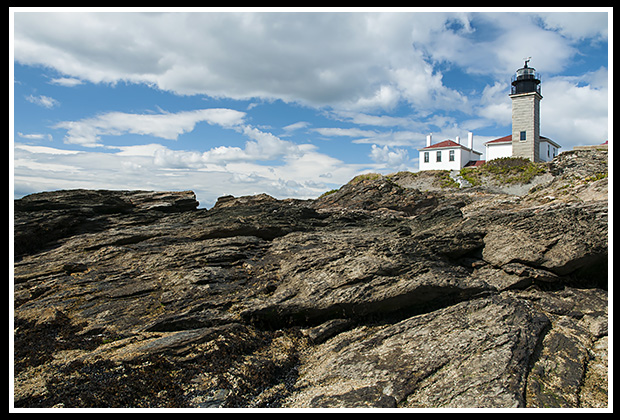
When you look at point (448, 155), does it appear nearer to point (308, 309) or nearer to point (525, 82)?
point (525, 82)

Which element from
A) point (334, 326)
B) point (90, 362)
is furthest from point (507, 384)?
point (90, 362)

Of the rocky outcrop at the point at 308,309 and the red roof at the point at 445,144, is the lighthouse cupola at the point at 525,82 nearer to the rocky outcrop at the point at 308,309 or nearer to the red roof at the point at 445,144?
the red roof at the point at 445,144

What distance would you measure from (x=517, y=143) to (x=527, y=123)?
442 centimetres

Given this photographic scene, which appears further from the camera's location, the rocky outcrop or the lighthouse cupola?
the lighthouse cupola

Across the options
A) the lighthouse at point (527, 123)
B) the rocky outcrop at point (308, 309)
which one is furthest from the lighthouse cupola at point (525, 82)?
the rocky outcrop at point (308, 309)

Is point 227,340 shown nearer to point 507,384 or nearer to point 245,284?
point 245,284

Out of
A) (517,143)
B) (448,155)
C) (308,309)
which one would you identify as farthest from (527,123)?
(308,309)

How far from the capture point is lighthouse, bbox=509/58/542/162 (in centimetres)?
7875

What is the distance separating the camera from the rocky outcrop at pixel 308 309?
10445mm

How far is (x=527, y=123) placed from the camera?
79750 millimetres

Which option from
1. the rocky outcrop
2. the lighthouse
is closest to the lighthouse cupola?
the lighthouse

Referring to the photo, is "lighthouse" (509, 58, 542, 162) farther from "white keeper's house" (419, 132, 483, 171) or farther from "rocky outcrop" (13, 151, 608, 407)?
"rocky outcrop" (13, 151, 608, 407)

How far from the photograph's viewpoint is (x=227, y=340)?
41.6ft

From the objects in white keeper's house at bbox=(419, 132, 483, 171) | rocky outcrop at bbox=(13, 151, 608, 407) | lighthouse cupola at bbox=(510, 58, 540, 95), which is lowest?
rocky outcrop at bbox=(13, 151, 608, 407)
